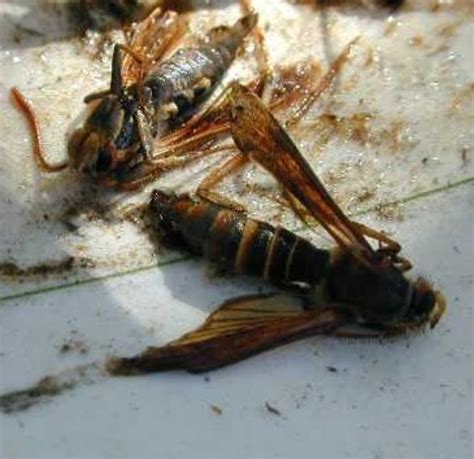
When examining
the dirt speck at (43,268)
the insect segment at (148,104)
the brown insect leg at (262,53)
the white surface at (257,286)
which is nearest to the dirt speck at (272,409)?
the white surface at (257,286)

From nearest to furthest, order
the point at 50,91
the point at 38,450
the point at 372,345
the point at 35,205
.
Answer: the point at 38,450
the point at 372,345
the point at 35,205
the point at 50,91

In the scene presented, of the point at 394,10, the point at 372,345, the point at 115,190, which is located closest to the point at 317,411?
the point at 372,345

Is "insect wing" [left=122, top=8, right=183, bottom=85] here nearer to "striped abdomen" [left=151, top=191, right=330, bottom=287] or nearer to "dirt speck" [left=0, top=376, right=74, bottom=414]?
"striped abdomen" [left=151, top=191, right=330, bottom=287]

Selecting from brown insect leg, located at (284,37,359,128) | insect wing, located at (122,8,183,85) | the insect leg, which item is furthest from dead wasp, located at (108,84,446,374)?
insect wing, located at (122,8,183,85)

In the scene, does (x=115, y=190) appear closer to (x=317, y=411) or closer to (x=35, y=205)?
(x=35, y=205)

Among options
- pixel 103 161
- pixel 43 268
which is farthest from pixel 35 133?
pixel 43 268
